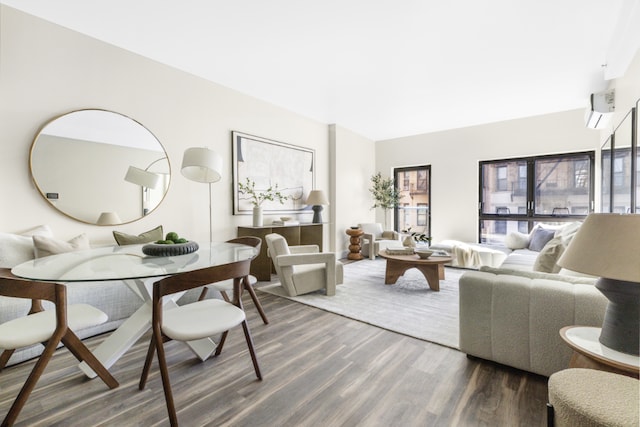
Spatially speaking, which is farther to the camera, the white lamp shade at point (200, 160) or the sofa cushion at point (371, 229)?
the sofa cushion at point (371, 229)

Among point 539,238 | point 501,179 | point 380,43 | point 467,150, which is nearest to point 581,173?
point 501,179

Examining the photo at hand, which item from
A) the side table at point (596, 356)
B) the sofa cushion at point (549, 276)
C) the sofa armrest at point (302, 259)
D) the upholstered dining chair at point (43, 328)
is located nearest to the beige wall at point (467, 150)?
the sofa armrest at point (302, 259)

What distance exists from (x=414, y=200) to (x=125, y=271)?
618 centimetres

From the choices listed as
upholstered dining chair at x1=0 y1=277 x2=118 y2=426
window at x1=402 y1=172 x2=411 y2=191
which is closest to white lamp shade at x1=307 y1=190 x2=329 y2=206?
window at x1=402 y1=172 x2=411 y2=191

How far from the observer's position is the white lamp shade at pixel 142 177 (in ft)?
10.3

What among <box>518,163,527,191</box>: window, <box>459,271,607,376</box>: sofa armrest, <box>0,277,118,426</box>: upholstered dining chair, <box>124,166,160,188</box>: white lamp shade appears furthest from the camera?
<box>518,163,527,191</box>: window

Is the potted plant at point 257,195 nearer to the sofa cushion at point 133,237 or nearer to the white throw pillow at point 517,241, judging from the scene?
the sofa cushion at point 133,237

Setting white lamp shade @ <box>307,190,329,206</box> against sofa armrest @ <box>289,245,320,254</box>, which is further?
white lamp shade @ <box>307,190,329,206</box>

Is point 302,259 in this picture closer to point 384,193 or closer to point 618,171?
point 618,171

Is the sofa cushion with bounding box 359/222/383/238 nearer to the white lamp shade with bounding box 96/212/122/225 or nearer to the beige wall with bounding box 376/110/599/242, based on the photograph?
the beige wall with bounding box 376/110/599/242

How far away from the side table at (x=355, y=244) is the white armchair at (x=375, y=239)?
17cm

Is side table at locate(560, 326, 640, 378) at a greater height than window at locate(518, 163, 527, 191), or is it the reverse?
window at locate(518, 163, 527, 191)

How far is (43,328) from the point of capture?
5.15 ft

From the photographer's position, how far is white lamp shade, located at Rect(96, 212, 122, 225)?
295cm
